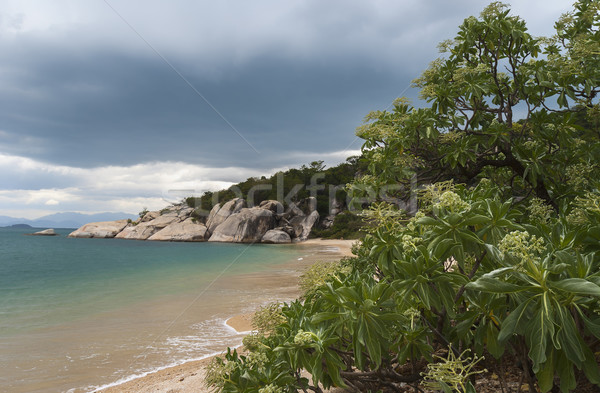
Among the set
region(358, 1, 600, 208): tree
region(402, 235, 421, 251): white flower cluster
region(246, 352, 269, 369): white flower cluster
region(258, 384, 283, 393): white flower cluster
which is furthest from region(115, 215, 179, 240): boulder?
region(402, 235, 421, 251): white flower cluster

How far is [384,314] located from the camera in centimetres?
166

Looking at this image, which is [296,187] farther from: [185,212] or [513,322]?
[513,322]

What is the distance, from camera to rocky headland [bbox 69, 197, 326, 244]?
4706cm

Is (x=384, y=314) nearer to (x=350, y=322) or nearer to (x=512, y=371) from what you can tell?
(x=350, y=322)

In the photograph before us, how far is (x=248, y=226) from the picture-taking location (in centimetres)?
4688

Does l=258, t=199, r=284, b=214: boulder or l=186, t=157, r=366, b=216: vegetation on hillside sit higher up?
l=186, t=157, r=366, b=216: vegetation on hillside

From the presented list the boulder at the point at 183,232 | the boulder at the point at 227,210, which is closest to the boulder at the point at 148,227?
the boulder at the point at 183,232

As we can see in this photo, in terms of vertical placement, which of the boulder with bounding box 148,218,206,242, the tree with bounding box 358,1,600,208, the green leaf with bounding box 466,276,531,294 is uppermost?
the tree with bounding box 358,1,600,208

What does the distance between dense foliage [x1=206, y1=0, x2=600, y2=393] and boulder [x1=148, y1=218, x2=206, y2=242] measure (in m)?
51.2

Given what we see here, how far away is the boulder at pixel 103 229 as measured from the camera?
220ft

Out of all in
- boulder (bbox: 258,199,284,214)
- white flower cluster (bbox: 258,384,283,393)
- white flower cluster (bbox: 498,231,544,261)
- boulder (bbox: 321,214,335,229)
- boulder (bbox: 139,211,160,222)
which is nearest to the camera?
white flower cluster (bbox: 498,231,544,261)

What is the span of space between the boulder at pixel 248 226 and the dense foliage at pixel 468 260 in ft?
142

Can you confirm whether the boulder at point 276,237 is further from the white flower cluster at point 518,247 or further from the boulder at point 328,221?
the white flower cluster at point 518,247

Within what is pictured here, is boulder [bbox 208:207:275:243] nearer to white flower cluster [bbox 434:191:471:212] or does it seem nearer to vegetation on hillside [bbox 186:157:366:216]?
vegetation on hillside [bbox 186:157:366:216]
